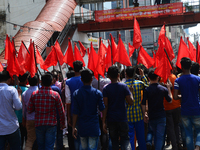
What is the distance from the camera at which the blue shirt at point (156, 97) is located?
195 inches

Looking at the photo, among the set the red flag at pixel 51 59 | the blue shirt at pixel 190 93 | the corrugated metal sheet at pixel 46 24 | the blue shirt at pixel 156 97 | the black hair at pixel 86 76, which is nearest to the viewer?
the black hair at pixel 86 76

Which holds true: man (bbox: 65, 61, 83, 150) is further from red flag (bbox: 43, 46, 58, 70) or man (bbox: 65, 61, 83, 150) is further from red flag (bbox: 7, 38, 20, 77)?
red flag (bbox: 43, 46, 58, 70)

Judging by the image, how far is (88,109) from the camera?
166 inches

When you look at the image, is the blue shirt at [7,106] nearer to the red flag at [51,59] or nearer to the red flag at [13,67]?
the red flag at [13,67]

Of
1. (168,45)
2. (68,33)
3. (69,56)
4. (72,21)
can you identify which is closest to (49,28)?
(68,33)

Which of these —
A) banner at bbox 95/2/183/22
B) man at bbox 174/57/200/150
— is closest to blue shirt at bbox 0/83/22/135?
man at bbox 174/57/200/150

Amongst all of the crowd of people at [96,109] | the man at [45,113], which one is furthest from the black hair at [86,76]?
the man at [45,113]

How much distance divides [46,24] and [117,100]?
1636cm

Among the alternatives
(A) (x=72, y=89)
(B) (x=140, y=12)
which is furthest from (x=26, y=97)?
(B) (x=140, y=12)

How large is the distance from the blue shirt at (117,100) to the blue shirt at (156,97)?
652 millimetres

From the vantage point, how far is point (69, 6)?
2292 cm

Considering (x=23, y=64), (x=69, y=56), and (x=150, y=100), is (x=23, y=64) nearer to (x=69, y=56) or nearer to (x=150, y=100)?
(x=69, y=56)

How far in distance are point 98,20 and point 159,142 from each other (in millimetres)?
19735

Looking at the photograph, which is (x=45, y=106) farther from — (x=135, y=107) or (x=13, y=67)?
(x=13, y=67)
